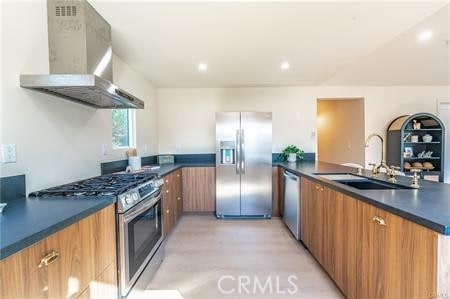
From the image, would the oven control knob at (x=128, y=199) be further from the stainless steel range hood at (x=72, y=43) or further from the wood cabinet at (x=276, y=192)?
the wood cabinet at (x=276, y=192)

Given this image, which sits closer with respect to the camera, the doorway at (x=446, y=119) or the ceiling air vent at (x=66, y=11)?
the ceiling air vent at (x=66, y=11)

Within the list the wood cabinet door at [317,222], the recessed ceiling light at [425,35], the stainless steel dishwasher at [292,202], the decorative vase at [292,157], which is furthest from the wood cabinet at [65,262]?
the recessed ceiling light at [425,35]

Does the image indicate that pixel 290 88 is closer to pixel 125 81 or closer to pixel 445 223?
pixel 125 81

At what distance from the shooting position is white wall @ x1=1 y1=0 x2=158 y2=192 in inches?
57.5

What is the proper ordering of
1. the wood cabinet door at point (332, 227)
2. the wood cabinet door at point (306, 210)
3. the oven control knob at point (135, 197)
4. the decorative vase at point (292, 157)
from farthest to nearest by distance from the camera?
the decorative vase at point (292, 157)
the wood cabinet door at point (306, 210)
the wood cabinet door at point (332, 227)
the oven control knob at point (135, 197)

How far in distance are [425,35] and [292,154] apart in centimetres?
255

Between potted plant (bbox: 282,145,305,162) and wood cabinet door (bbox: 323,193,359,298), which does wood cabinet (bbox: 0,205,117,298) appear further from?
potted plant (bbox: 282,145,305,162)

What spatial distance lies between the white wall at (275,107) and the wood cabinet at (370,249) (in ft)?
7.78

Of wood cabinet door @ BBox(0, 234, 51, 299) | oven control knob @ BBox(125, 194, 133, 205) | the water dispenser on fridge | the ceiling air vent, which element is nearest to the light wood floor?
oven control knob @ BBox(125, 194, 133, 205)

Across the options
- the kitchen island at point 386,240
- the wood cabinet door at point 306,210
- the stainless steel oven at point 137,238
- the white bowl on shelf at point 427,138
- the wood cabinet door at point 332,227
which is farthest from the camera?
the white bowl on shelf at point 427,138

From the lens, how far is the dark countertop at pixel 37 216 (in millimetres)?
850

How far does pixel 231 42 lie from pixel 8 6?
1.88 metres

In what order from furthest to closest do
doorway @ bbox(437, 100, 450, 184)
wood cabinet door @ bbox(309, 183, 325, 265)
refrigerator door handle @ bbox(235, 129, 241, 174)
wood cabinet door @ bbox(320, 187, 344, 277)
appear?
doorway @ bbox(437, 100, 450, 184) < refrigerator door handle @ bbox(235, 129, 241, 174) < wood cabinet door @ bbox(309, 183, 325, 265) < wood cabinet door @ bbox(320, 187, 344, 277)

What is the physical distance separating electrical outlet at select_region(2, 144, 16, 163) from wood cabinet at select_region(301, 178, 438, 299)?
7.40 ft
